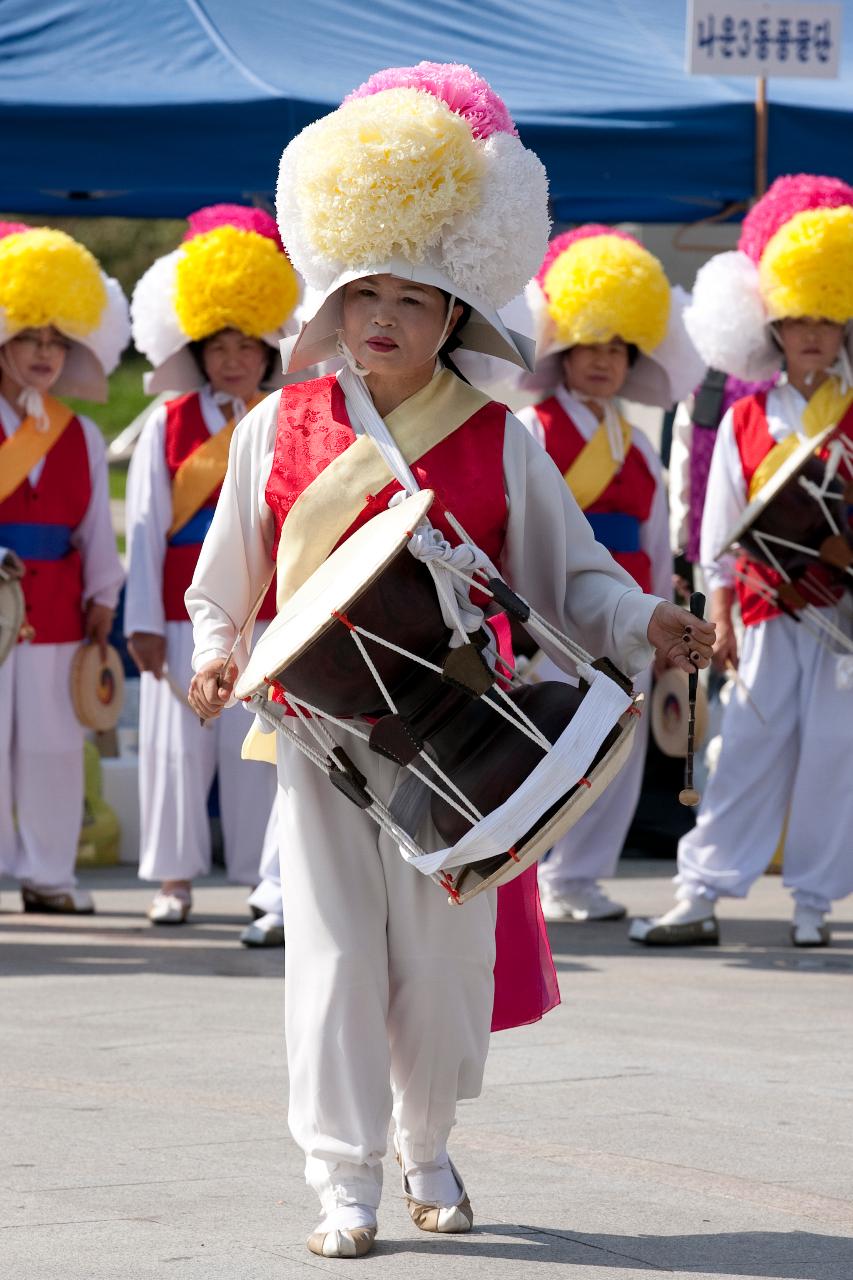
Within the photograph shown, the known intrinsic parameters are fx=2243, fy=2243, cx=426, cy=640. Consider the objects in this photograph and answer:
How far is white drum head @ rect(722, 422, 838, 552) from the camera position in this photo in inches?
259

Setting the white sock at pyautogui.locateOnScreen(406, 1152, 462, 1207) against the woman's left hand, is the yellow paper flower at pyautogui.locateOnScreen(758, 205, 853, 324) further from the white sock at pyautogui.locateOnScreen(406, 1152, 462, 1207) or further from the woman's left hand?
the white sock at pyautogui.locateOnScreen(406, 1152, 462, 1207)

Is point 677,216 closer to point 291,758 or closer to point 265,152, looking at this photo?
point 265,152

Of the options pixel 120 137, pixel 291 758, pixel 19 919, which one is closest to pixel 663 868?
pixel 19 919

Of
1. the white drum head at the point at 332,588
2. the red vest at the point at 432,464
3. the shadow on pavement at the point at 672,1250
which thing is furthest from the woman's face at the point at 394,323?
the shadow on pavement at the point at 672,1250

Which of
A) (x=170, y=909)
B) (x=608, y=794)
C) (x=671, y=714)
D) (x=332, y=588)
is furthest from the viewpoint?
(x=608, y=794)

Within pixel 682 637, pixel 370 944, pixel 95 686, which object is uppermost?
pixel 682 637

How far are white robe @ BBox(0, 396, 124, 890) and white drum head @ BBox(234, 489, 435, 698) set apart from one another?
3933 millimetres

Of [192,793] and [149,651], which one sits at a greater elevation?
[149,651]

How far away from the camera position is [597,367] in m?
7.58

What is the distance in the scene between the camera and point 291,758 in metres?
3.78

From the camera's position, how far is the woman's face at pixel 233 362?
24.1 ft

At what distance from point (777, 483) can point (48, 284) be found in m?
2.43

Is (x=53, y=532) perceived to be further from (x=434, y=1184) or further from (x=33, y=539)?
(x=434, y=1184)

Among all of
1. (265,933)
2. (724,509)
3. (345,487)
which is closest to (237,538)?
(345,487)
